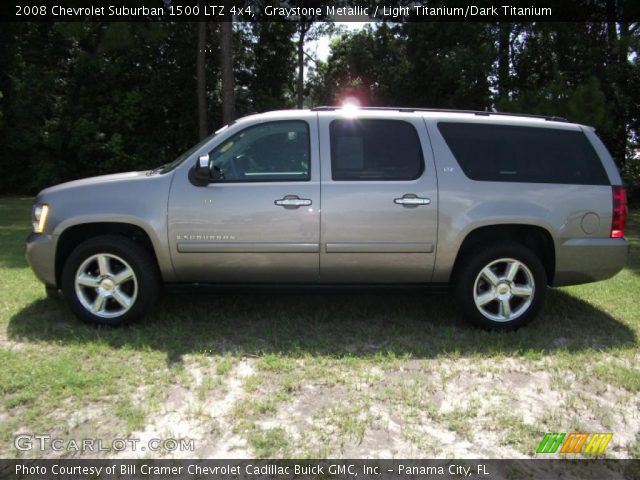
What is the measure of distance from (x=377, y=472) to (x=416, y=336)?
2.00 metres

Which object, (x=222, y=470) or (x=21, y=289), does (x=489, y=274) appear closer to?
(x=222, y=470)

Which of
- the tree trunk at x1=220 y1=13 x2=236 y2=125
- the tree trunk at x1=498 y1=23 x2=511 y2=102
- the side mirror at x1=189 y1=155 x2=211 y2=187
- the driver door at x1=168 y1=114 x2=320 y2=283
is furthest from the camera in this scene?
the tree trunk at x1=498 y1=23 x2=511 y2=102

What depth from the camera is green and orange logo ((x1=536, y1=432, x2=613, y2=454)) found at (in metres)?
2.93

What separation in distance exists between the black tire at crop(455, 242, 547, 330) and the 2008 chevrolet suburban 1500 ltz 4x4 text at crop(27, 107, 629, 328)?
12mm

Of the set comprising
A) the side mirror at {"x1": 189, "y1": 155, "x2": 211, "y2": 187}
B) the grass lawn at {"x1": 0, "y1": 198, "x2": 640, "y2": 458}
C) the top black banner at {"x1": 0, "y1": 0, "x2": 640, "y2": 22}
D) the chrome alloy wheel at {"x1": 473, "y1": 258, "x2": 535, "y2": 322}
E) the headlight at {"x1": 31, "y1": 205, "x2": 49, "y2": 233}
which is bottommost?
the grass lawn at {"x1": 0, "y1": 198, "x2": 640, "y2": 458}

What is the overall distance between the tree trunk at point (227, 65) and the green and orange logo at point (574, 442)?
13.0 metres

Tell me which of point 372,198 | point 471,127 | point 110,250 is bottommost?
point 110,250

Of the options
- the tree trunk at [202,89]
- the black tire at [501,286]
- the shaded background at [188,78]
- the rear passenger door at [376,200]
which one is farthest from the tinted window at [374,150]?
the tree trunk at [202,89]

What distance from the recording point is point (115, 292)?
15.0ft

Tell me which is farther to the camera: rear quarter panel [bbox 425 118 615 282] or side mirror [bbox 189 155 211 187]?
rear quarter panel [bbox 425 118 615 282]

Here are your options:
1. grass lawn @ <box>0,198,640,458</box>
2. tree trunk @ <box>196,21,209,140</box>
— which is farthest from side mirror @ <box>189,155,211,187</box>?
tree trunk @ <box>196,21,209,140</box>

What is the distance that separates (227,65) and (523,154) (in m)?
11.8

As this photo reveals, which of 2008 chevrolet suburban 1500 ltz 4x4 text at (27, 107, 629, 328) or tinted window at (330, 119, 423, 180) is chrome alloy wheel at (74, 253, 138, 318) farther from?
tinted window at (330, 119, 423, 180)

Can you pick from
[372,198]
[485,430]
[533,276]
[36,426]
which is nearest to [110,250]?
[36,426]
